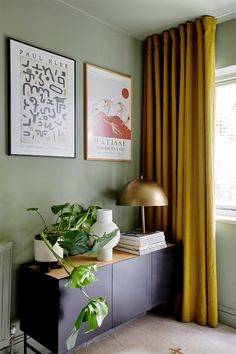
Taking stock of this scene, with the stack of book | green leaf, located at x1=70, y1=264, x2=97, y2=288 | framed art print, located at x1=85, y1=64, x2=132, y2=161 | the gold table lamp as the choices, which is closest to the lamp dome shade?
the gold table lamp

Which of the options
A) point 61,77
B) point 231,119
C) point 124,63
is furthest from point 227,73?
point 61,77

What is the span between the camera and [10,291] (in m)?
1.82

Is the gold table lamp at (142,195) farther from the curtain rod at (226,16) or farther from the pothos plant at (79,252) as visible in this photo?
the curtain rod at (226,16)

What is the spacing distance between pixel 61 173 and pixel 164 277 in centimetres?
108

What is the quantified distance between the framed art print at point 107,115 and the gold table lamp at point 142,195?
1.13 ft

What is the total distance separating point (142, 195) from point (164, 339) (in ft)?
3.31

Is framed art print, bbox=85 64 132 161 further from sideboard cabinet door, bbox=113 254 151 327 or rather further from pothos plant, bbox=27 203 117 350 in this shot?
sideboard cabinet door, bbox=113 254 151 327

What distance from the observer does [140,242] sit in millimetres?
2150

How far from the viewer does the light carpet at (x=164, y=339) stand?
79.5 inches

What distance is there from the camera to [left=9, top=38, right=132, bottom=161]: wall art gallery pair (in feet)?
6.20

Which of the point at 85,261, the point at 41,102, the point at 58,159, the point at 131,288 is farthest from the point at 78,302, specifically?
the point at 41,102

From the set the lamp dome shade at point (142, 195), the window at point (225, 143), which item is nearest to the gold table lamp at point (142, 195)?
the lamp dome shade at point (142, 195)

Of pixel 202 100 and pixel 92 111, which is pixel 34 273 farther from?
pixel 202 100

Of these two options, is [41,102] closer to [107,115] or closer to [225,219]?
[107,115]
